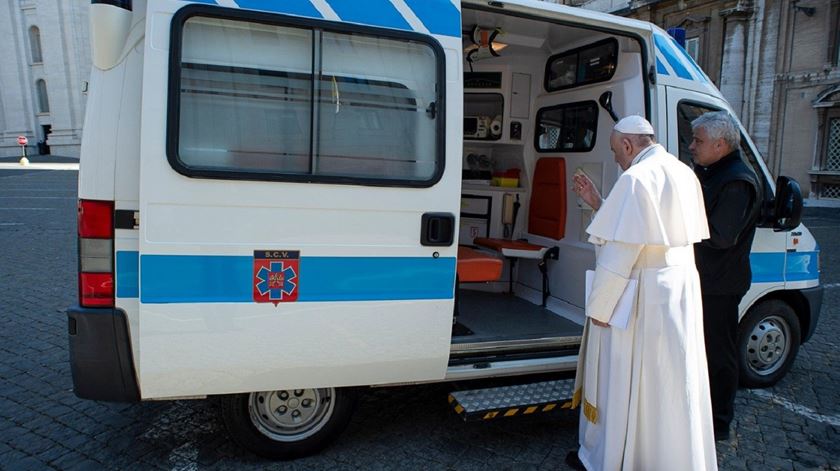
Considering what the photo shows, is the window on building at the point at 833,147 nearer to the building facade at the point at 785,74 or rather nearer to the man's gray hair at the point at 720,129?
the building facade at the point at 785,74

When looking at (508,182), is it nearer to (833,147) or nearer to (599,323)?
(599,323)

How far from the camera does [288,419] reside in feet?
10.4

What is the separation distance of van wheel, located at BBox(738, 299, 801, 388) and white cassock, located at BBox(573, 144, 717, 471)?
1.65 metres

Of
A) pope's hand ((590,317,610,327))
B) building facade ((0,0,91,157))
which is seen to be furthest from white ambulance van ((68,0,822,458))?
building facade ((0,0,91,157))

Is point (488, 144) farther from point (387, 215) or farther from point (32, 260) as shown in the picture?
point (32, 260)

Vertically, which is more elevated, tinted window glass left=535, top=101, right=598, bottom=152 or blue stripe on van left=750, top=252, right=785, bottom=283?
tinted window glass left=535, top=101, right=598, bottom=152

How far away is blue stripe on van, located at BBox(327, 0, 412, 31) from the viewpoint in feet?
9.10

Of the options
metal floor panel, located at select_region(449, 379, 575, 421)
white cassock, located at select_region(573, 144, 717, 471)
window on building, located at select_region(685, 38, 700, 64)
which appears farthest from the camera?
window on building, located at select_region(685, 38, 700, 64)

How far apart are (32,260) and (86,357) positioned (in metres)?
7.05

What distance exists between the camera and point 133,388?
273 centimetres

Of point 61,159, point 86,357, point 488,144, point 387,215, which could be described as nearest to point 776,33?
point 488,144

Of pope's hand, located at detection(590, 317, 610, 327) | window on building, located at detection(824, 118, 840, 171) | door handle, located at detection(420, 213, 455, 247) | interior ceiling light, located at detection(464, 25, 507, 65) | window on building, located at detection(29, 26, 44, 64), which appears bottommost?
pope's hand, located at detection(590, 317, 610, 327)

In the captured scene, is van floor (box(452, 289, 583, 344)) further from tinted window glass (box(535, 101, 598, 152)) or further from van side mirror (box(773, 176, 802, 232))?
van side mirror (box(773, 176, 802, 232))

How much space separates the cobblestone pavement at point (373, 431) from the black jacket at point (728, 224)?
1085 mm
